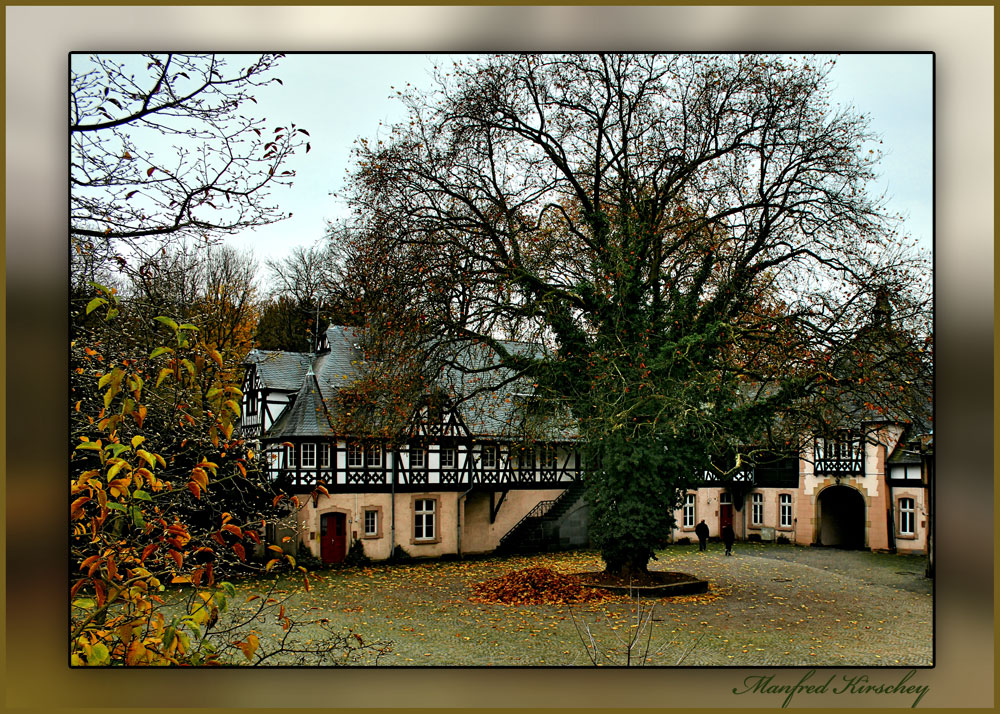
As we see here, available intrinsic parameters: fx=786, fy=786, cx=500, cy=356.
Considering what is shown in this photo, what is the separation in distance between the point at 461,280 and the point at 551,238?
77 centimetres

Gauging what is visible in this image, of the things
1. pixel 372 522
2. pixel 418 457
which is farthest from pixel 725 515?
pixel 372 522

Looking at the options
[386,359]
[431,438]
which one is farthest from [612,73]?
[431,438]

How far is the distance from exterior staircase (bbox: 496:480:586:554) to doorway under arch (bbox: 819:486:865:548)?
1862mm

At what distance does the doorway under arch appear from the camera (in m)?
5.53

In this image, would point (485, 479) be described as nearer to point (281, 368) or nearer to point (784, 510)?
point (281, 368)

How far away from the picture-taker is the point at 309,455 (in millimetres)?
5996

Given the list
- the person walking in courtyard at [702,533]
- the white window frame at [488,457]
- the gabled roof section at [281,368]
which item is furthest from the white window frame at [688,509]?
the gabled roof section at [281,368]

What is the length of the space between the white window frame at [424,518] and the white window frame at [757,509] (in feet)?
8.06

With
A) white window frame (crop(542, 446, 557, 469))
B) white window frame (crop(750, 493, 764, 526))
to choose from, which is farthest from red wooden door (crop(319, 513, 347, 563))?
white window frame (crop(750, 493, 764, 526))

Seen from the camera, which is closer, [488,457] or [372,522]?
[372,522]

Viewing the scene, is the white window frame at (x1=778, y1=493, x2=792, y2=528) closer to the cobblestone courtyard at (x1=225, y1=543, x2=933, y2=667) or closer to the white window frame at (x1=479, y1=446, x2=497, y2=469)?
the cobblestone courtyard at (x1=225, y1=543, x2=933, y2=667)

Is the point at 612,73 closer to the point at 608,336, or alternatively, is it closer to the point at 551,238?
the point at 551,238

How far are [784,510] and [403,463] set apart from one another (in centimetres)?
301

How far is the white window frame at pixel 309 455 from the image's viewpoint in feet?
19.6
